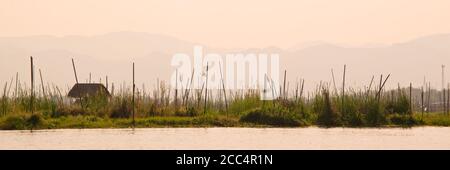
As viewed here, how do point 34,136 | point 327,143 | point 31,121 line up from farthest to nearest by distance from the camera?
point 31,121, point 34,136, point 327,143

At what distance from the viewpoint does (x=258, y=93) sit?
83.8 feet

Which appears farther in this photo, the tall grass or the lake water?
→ the tall grass

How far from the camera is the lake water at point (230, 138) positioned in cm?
1678

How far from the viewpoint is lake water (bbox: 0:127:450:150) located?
16.8 metres

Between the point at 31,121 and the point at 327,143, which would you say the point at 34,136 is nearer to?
the point at 31,121

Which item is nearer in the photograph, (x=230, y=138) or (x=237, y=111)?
(x=230, y=138)

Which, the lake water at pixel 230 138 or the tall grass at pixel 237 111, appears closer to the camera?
the lake water at pixel 230 138

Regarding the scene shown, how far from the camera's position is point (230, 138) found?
18.6 metres
